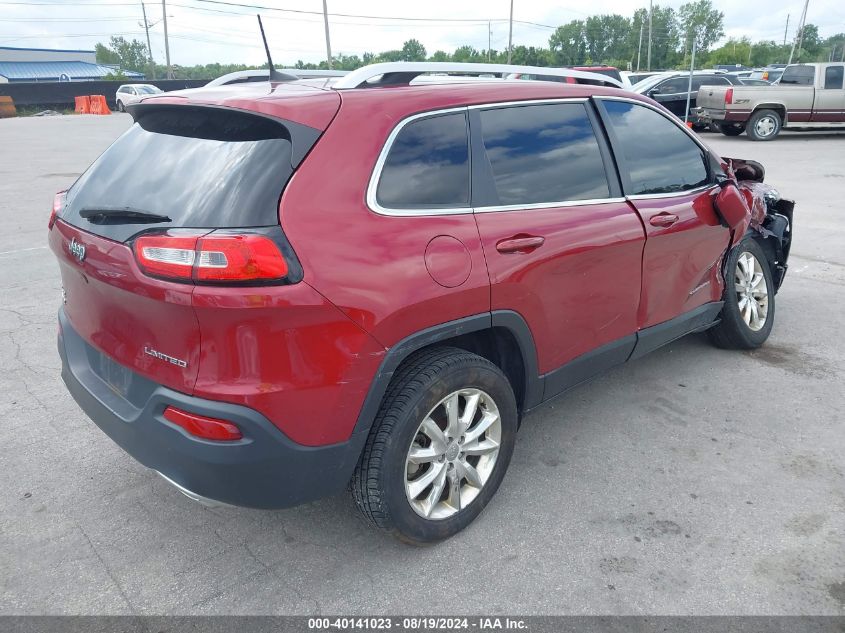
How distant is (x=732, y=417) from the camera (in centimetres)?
386

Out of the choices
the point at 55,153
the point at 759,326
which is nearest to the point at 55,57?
the point at 55,153

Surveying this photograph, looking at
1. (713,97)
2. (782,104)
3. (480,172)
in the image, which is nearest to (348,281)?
(480,172)

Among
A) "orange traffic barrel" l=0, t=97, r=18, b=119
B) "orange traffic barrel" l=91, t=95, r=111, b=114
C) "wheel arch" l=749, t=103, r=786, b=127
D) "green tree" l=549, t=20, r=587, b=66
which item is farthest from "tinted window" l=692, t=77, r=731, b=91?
"green tree" l=549, t=20, r=587, b=66

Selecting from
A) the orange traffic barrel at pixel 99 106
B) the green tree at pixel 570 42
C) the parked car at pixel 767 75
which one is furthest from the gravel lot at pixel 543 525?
the green tree at pixel 570 42

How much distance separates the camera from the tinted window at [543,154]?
2906 mm

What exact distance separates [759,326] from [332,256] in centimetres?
365

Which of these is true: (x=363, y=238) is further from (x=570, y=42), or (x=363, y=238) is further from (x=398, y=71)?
(x=570, y=42)

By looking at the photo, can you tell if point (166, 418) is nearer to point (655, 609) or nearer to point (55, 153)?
point (655, 609)

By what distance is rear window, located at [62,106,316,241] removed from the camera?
224 centimetres

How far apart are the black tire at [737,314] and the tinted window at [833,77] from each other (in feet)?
53.1

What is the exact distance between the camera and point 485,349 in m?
3.04

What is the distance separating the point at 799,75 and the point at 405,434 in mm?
19859

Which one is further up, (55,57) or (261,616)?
(55,57)

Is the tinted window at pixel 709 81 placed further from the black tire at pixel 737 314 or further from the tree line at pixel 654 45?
the tree line at pixel 654 45
